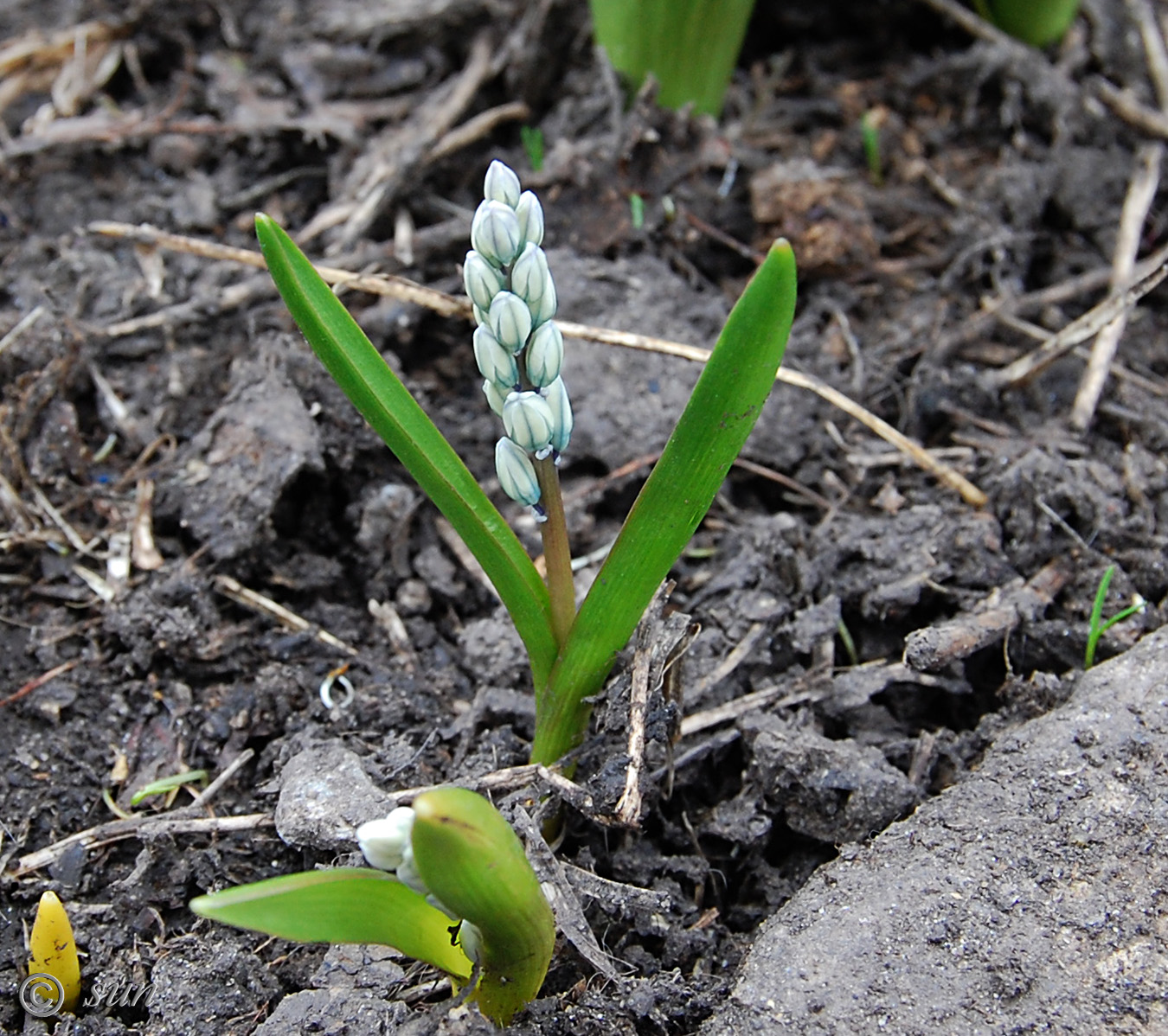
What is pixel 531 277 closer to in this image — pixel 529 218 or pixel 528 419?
pixel 529 218

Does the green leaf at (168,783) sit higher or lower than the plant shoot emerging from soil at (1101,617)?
lower

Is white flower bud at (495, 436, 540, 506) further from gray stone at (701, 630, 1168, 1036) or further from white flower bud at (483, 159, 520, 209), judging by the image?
gray stone at (701, 630, 1168, 1036)

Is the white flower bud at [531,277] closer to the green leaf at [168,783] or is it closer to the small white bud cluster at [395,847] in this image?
the small white bud cluster at [395,847]

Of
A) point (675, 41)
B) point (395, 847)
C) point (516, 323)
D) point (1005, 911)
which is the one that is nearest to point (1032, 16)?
point (675, 41)

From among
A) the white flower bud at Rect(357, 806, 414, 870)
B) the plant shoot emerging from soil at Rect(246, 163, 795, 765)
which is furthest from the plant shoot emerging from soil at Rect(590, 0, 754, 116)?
the white flower bud at Rect(357, 806, 414, 870)

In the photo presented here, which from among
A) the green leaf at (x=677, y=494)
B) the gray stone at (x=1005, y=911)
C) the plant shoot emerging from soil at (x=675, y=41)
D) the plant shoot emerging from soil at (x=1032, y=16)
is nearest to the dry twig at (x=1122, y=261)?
the plant shoot emerging from soil at (x=1032, y=16)

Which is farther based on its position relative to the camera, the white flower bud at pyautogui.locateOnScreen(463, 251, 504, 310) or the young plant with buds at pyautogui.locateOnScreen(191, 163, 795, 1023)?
the white flower bud at pyautogui.locateOnScreen(463, 251, 504, 310)

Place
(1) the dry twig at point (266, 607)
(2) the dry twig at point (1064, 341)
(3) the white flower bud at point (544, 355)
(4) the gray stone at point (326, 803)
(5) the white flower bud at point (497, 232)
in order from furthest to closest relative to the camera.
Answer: (2) the dry twig at point (1064, 341) < (1) the dry twig at point (266, 607) < (4) the gray stone at point (326, 803) < (3) the white flower bud at point (544, 355) < (5) the white flower bud at point (497, 232)
